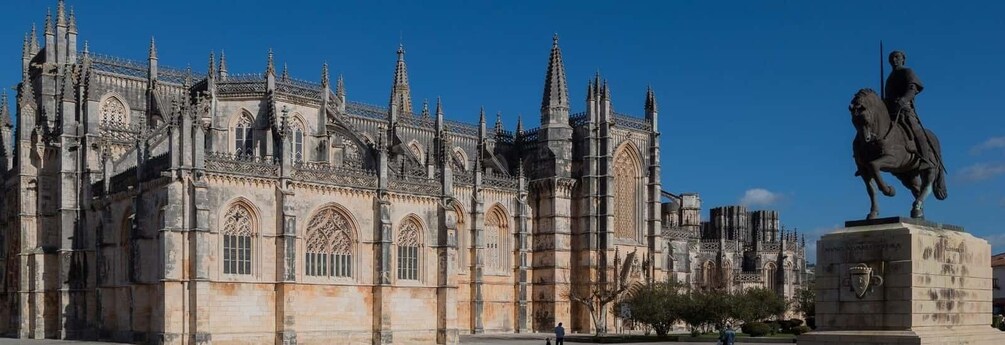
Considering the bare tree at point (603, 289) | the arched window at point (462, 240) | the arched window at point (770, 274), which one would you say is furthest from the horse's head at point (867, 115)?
the arched window at point (770, 274)

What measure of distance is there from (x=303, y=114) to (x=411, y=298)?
1262cm

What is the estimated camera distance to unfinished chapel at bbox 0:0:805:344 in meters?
44.2

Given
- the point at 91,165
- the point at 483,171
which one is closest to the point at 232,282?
the point at 91,165

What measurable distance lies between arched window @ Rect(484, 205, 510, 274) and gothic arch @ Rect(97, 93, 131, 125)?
22.2 meters

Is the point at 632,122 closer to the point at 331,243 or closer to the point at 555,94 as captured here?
the point at 555,94

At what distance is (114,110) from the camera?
56.3 m

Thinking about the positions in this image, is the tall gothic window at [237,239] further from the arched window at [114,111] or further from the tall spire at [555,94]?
the tall spire at [555,94]

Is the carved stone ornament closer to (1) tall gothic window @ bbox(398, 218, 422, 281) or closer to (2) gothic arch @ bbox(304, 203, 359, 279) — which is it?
(2) gothic arch @ bbox(304, 203, 359, 279)

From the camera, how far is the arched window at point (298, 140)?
184 ft

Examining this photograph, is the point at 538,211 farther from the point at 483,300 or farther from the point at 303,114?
the point at 303,114

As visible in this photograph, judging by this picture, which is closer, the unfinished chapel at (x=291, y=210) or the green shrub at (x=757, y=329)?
the unfinished chapel at (x=291, y=210)

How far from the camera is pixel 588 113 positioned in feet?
229

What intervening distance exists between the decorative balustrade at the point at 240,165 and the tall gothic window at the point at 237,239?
149cm

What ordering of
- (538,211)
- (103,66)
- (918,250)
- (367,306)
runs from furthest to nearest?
(538,211)
(103,66)
(367,306)
(918,250)
